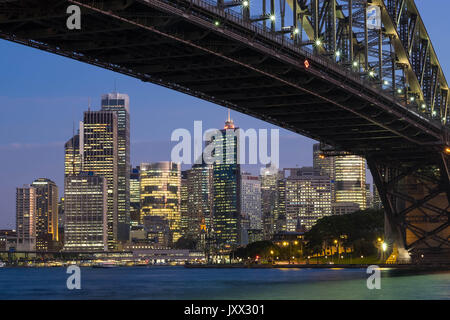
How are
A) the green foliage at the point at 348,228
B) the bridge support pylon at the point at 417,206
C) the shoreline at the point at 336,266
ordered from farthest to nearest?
the green foliage at the point at 348,228 < the shoreline at the point at 336,266 < the bridge support pylon at the point at 417,206

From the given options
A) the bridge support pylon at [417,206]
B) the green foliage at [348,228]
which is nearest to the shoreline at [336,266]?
the bridge support pylon at [417,206]

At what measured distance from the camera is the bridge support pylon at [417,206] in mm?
75875

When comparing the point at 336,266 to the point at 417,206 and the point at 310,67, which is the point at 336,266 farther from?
the point at 310,67

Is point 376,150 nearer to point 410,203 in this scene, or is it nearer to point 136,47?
point 410,203

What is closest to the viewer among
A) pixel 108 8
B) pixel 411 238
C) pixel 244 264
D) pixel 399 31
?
pixel 108 8

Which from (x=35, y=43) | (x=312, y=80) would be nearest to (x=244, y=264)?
(x=312, y=80)

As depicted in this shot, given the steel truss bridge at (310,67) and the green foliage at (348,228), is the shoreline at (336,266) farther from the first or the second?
the green foliage at (348,228)

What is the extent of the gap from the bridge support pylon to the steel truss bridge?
0.39 feet

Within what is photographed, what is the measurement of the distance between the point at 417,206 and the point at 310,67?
34.5 meters

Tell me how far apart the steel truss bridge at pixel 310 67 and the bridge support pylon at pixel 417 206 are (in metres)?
0.12

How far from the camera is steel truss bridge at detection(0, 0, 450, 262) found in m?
35.1

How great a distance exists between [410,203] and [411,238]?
3203 mm

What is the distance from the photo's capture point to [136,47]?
39.1 metres

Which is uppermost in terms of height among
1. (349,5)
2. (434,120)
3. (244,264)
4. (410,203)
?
(349,5)
